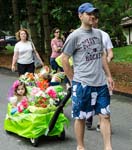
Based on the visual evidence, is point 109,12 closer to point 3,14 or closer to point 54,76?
point 54,76

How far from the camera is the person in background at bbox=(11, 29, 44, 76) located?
987 cm

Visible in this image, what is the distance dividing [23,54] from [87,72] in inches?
176

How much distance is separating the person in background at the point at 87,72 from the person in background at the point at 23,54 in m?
4.06

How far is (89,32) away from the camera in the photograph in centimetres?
571

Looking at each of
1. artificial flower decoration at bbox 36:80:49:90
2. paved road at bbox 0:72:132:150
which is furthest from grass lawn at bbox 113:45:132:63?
artificial flower decoration at bbox 36:80:49:90

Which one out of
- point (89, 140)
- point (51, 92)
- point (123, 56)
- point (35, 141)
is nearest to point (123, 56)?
point (123, 56)

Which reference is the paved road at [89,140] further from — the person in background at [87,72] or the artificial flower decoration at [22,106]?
the person in background at [87,72]

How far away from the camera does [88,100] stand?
573 cm

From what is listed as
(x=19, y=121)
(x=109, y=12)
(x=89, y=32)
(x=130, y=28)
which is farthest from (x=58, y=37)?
(x=130, y=28)

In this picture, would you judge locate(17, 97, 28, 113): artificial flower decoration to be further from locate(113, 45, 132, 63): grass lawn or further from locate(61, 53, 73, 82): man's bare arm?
locate(113, 45, 132, 63): grass lawn

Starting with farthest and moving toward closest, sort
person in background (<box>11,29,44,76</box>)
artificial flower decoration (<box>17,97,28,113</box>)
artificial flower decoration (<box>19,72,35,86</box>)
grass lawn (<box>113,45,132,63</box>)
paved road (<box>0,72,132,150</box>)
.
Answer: grass lawn (<box>113,45,132,63</box>), person in background (<box>11,29,44,76</box>), artificial flower decoration (<box>19,72,35,86</box>), artificial flower decoration (<box>17,97,28,113</box>), paved road (<box>0,72,132,150</box>)

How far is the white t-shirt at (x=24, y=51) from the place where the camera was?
32.5 feet

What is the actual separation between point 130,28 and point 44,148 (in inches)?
2109

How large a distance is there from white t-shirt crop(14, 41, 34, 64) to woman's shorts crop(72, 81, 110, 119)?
429 centimetres
